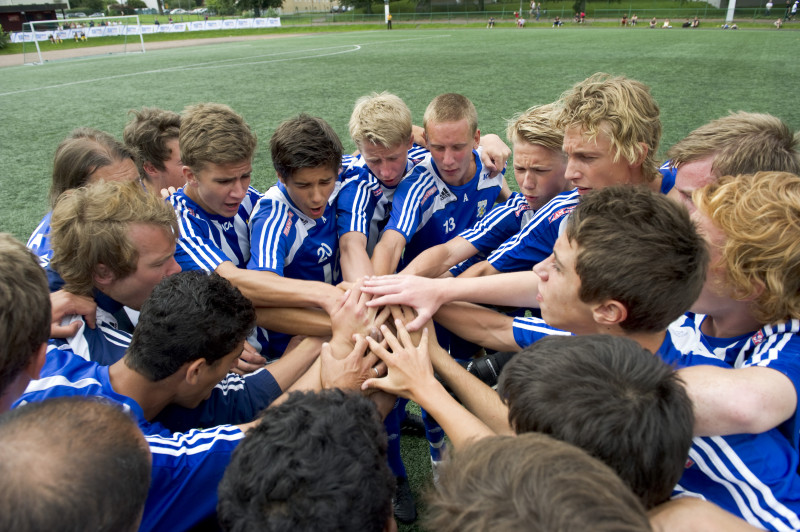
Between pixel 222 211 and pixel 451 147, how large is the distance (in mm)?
1615

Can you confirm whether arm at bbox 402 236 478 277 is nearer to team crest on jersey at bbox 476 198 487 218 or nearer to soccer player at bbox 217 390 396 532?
team crest on jersey at bbox 476 198 487 218

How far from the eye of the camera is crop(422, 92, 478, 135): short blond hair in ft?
11.4

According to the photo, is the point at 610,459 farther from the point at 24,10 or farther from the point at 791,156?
the point at 24,10

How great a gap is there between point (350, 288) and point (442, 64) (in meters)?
18.8

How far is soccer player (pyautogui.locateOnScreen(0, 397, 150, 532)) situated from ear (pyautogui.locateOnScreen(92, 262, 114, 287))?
1.20 m

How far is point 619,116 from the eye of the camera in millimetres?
2635

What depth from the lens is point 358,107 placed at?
3619 millimetres

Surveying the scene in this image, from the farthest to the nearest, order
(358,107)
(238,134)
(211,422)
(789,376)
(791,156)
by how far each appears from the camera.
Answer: (358,107) < (238,134) < (791,156) < (211,422) < (789,376)

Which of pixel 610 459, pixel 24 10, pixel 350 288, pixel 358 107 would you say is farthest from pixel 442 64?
pixel 24 10

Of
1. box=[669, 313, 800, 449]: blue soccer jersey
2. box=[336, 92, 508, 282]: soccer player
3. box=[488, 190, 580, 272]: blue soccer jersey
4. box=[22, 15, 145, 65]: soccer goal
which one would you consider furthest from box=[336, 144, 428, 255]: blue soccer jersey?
box=[22, 15, 145, 65]: soccer goal

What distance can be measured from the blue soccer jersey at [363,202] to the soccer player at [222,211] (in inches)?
24.2

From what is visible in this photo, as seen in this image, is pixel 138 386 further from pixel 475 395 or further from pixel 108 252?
pixel 475 395

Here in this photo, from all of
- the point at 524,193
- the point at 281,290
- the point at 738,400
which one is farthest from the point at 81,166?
the point at 738,400

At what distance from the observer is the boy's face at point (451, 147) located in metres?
3.47
